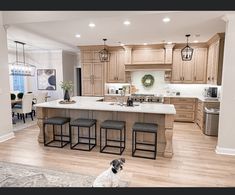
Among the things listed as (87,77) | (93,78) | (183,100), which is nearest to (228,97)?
(183,100)

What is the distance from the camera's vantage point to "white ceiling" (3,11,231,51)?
11.7 ft

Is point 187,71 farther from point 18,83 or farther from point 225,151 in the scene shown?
point 18,83

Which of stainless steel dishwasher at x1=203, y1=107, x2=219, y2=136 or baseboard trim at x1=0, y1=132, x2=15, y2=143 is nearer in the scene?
baseboard trim at x1=0, y1=132, x2=15, y2=143

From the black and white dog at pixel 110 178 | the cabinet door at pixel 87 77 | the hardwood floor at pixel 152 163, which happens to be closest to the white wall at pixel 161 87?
the cabinet door at pixel 87 77

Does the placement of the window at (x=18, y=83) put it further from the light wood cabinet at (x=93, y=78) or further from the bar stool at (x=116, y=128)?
the bar stool at (x=116, y=128)

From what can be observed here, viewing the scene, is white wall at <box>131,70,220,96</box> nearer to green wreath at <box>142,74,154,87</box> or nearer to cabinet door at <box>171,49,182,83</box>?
green wreath at <box>142,74,154,87</box>

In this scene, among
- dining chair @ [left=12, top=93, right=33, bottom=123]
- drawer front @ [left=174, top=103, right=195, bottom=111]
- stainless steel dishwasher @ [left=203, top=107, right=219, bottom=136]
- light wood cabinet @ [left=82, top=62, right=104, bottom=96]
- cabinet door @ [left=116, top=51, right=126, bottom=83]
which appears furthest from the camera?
light wood cabinet @ [left=82, top=62, right=104, bottom=96]

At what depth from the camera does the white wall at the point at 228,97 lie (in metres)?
3.48

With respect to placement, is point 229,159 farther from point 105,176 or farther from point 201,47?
point 201,47

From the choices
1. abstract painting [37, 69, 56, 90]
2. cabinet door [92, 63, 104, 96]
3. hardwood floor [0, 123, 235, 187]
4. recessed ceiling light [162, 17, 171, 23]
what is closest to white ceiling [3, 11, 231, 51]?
recessed ceiling light [162, 17, 171, 23]

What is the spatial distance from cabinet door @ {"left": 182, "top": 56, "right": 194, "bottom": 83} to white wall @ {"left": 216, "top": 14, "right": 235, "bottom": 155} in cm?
290

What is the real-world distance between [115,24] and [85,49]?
3.14 meters

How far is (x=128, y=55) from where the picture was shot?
6.75 m

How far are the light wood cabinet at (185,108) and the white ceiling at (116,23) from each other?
2.12 m
